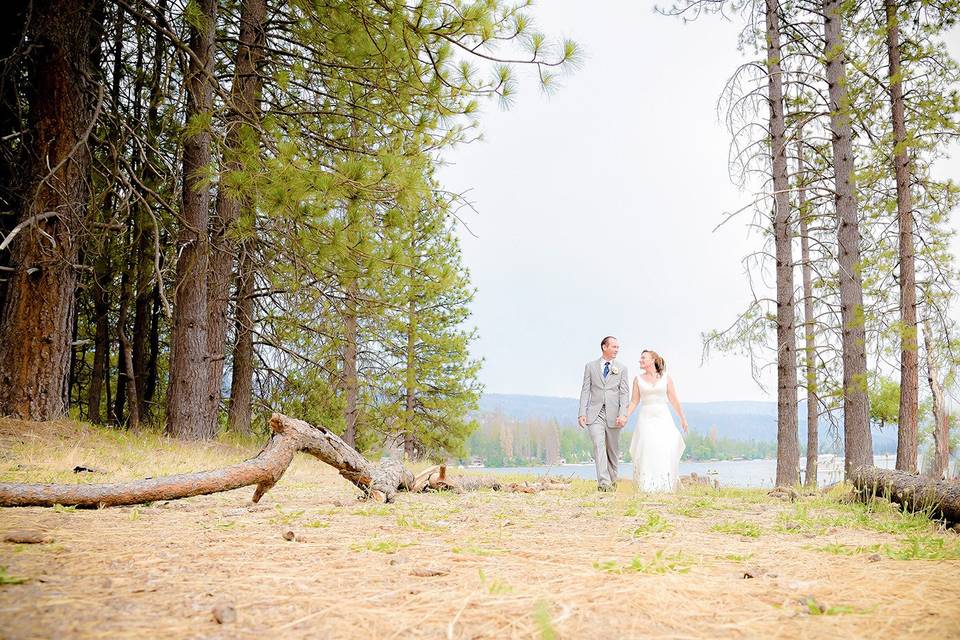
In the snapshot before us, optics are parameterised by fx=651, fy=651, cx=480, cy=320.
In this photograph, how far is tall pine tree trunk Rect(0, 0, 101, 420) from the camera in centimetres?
769

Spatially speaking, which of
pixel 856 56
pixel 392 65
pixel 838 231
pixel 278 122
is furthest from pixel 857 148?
pixel 278 122

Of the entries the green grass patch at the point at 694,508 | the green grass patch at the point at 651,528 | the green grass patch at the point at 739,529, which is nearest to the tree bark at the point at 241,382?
the green grass patch at the point at 694,508

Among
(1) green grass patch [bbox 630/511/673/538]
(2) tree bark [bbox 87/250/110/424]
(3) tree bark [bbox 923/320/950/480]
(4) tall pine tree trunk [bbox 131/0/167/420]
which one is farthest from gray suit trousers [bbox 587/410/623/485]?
(2) tree bark [bbox 87/250/110/424]

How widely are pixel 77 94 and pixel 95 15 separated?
2.24m

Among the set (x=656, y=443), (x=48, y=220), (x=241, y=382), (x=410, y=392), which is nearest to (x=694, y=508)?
(x=656, y=443)

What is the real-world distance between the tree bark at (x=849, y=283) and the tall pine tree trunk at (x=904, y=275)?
57cm

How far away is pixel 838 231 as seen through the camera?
31.9 ft

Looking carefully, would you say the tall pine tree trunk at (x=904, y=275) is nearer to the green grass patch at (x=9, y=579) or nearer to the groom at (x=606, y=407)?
the groom at (x=606, y=407)

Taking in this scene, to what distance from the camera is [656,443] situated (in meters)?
8.66

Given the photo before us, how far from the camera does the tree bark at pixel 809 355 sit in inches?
522

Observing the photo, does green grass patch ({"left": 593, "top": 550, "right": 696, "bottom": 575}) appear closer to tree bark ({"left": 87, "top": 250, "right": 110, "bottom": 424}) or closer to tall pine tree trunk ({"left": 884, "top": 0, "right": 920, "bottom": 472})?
tall pine tree trunk ({"left": 884, "top": 0, "right": 920, "bottom": 472})

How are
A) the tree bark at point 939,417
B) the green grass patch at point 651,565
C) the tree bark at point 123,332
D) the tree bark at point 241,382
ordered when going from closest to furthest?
the green grass patch at point 651,565 < the tree bark at point 123,332 < the tree bark at point 939,417 < the tree bark at point 241,382

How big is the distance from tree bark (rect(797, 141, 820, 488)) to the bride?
5.40 m

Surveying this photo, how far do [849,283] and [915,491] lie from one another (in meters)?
5.59
